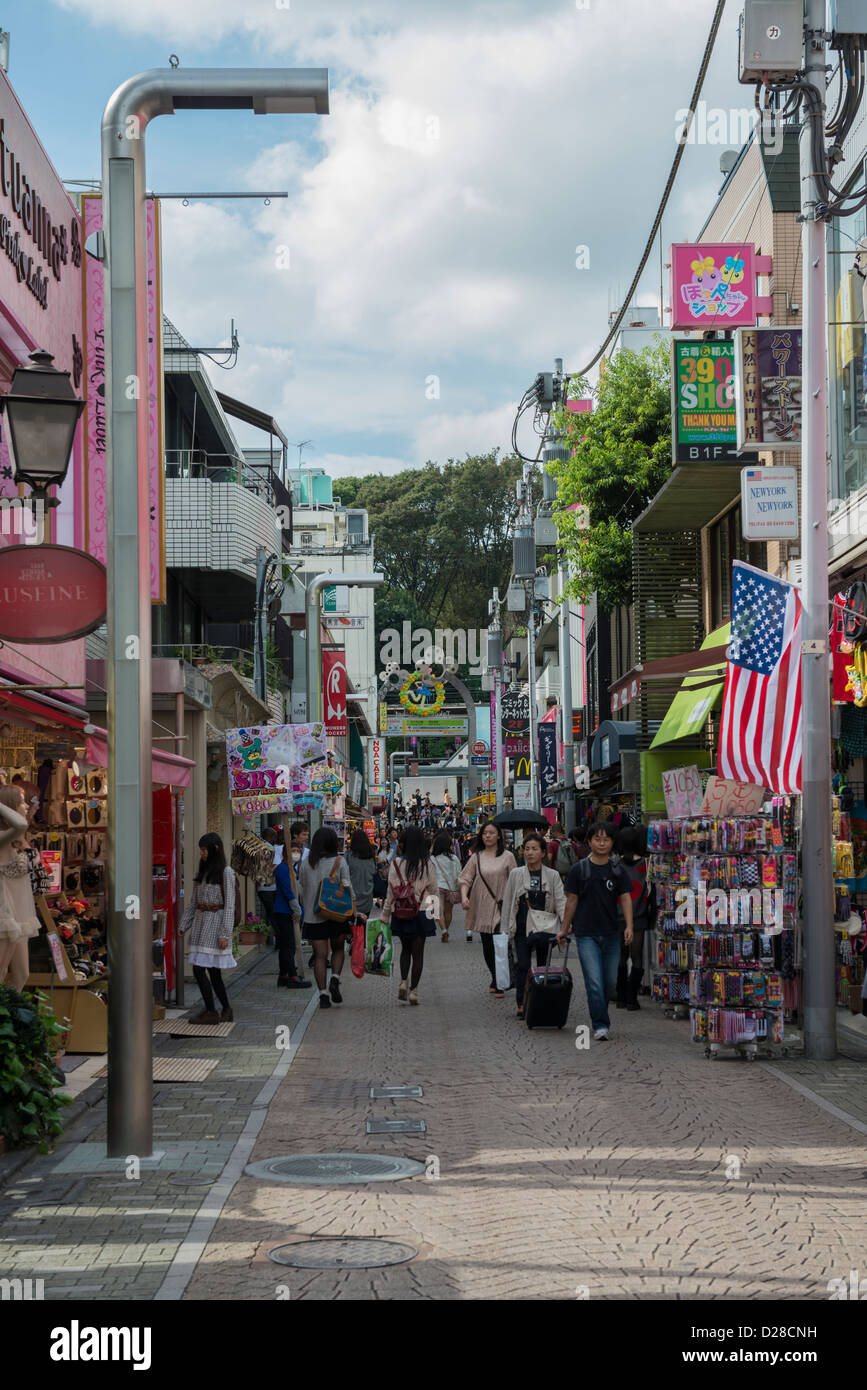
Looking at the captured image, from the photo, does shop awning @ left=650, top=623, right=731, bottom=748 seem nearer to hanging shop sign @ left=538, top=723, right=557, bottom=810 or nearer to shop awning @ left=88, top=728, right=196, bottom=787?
shop awning @ left=88, top=728, right=196, bottom=787

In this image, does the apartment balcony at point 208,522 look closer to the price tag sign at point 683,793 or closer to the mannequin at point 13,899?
the price tag sign at point 683,793

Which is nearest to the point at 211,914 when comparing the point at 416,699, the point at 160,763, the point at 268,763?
the point at 160,763

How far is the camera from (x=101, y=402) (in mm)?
15445

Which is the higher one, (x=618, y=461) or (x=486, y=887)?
(x=618, y=461)

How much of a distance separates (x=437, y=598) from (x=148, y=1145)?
70.9 metres

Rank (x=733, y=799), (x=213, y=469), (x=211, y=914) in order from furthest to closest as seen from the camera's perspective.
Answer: (x=213, y=469), (x=211, y=914), (x=733, y=799)

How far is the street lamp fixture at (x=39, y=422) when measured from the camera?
952 centimetres

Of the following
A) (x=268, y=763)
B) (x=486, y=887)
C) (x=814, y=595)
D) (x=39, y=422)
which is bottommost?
(x=486, y=887)

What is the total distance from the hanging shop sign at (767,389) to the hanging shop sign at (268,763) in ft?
24.7

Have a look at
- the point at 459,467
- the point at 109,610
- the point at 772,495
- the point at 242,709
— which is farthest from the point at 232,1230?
the point at 459,467

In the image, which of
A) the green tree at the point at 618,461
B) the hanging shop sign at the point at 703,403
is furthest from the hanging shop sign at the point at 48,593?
the green tree at the point at 618,461

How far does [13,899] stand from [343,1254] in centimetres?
487

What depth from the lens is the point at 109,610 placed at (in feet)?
30.1

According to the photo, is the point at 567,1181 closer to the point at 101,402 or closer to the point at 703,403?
the point at 101,402
